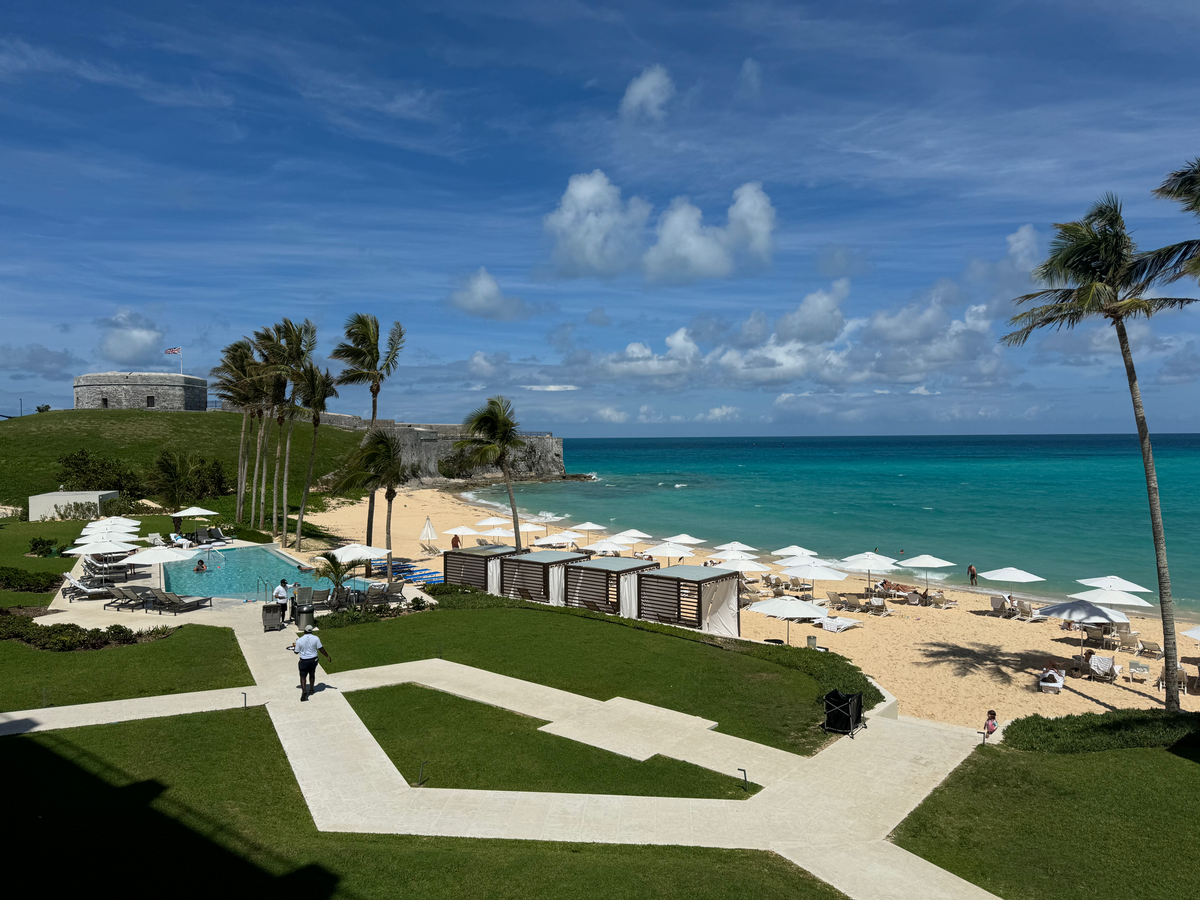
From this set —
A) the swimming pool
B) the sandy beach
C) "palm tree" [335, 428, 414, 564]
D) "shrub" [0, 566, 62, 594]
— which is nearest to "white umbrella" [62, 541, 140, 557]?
"shrub" [0, 566, 62, 594]

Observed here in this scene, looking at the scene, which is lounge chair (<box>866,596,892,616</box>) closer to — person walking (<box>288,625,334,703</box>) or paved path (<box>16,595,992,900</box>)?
paved path (<box>16,595,992,900</box>)

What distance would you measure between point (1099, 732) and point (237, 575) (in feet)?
93.0

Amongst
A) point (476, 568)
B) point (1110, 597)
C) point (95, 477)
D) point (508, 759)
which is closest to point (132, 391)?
point (95, 477)

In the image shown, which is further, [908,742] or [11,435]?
[11,435]

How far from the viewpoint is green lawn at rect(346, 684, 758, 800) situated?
10102mm

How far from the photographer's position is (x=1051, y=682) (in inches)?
731

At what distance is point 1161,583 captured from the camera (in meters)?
16.1

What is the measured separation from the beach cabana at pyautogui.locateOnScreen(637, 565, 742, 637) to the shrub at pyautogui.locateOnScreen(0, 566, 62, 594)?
20238mm

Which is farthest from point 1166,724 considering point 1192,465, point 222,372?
point 1192,465

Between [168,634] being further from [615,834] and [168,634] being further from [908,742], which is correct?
[908,742]

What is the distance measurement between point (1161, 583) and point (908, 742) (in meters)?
8.69

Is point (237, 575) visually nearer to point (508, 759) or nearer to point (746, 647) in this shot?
point (746, 647)

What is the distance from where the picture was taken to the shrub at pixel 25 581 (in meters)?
23.5

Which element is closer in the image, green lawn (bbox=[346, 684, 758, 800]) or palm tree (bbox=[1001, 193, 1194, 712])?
green lawn (bbox=[346, 684, 758, 800])
